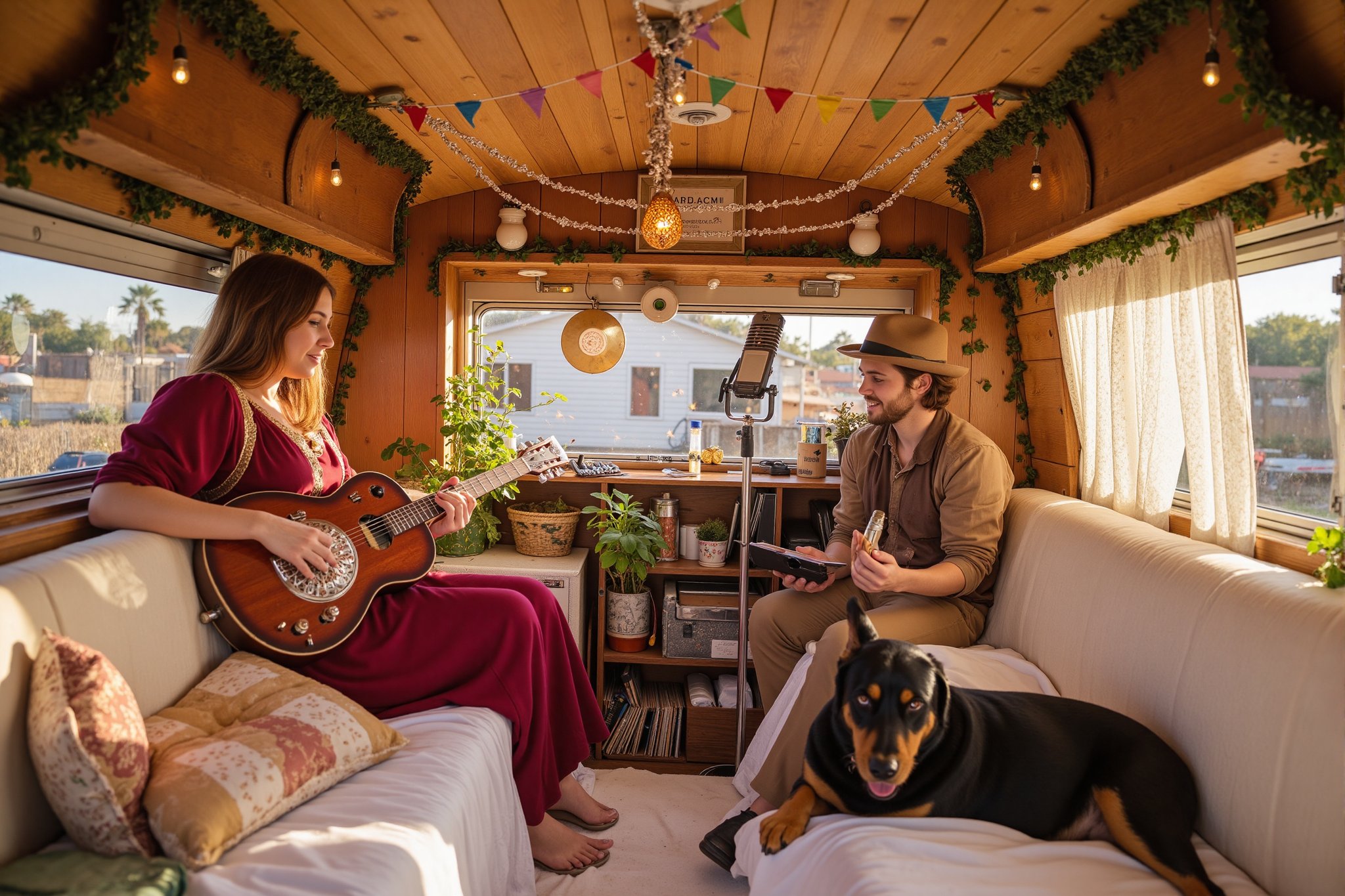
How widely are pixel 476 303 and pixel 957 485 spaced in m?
2.50

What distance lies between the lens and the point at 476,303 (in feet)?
14.0

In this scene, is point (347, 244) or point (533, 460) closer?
point (533, 460)

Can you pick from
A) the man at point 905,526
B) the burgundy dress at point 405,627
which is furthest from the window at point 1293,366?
the burgundy dress at point 405,627

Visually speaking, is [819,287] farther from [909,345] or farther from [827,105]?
[827,105]

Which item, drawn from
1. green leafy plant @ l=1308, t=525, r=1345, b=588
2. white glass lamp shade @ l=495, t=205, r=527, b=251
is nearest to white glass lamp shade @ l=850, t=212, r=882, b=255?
white glass lamp shade @ l=495, t=205, r=527, b=251

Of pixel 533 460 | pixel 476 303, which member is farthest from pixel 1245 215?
pixel 476 303

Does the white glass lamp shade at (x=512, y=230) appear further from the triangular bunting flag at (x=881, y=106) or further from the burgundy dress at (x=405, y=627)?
the triangular bunting flag at (x=881, y=106)

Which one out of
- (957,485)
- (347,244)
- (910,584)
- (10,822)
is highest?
(347,244)

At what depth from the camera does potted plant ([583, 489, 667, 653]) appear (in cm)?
358

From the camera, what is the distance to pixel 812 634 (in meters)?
3.04

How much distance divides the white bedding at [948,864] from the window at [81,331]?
6.98 ft

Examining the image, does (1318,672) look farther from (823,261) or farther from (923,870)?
(823,261)

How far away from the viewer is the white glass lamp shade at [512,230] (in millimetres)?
3836

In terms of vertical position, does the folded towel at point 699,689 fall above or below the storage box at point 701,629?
below
